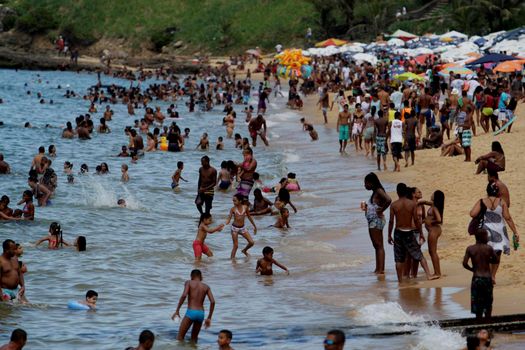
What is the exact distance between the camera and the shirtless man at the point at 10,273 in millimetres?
12242

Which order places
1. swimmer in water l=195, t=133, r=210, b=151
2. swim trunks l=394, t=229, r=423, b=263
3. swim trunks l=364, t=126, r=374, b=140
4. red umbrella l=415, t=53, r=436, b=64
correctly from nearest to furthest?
swim trunks l=394, t=229, r=423, b=263 < swim trunks l=364, t=126, r=374, b=140 < swimmer in water l=195, t=133, r=210, b=151 < red umbrella l=415, t=53, r=436, b=64

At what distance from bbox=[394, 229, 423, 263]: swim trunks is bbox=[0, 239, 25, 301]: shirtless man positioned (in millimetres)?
4821

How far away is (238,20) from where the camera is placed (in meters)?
80.9

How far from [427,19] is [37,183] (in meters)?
48.0

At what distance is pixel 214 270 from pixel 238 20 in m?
66.9

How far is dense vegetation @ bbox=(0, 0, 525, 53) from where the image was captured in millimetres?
60812

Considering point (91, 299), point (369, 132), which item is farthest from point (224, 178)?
point (91, 299)

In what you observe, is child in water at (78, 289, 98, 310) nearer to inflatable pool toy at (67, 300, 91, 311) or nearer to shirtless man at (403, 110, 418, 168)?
inflatable pool toy at (67, 300, 91, 311)

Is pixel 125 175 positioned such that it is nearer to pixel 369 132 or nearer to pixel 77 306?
pixel 369 132

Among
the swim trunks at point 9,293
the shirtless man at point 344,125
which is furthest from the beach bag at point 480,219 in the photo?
the shirtless man at point 344,125

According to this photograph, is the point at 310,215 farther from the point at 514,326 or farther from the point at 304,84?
the point at 304,84

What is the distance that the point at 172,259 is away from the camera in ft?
54.8

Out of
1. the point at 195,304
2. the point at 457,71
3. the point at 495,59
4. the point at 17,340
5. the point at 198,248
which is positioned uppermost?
the point at 495,59

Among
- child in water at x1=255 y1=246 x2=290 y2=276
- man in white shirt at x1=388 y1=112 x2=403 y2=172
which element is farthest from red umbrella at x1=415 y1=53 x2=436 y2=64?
child in water at x1=255 y1=246 x2=290 y2=276
